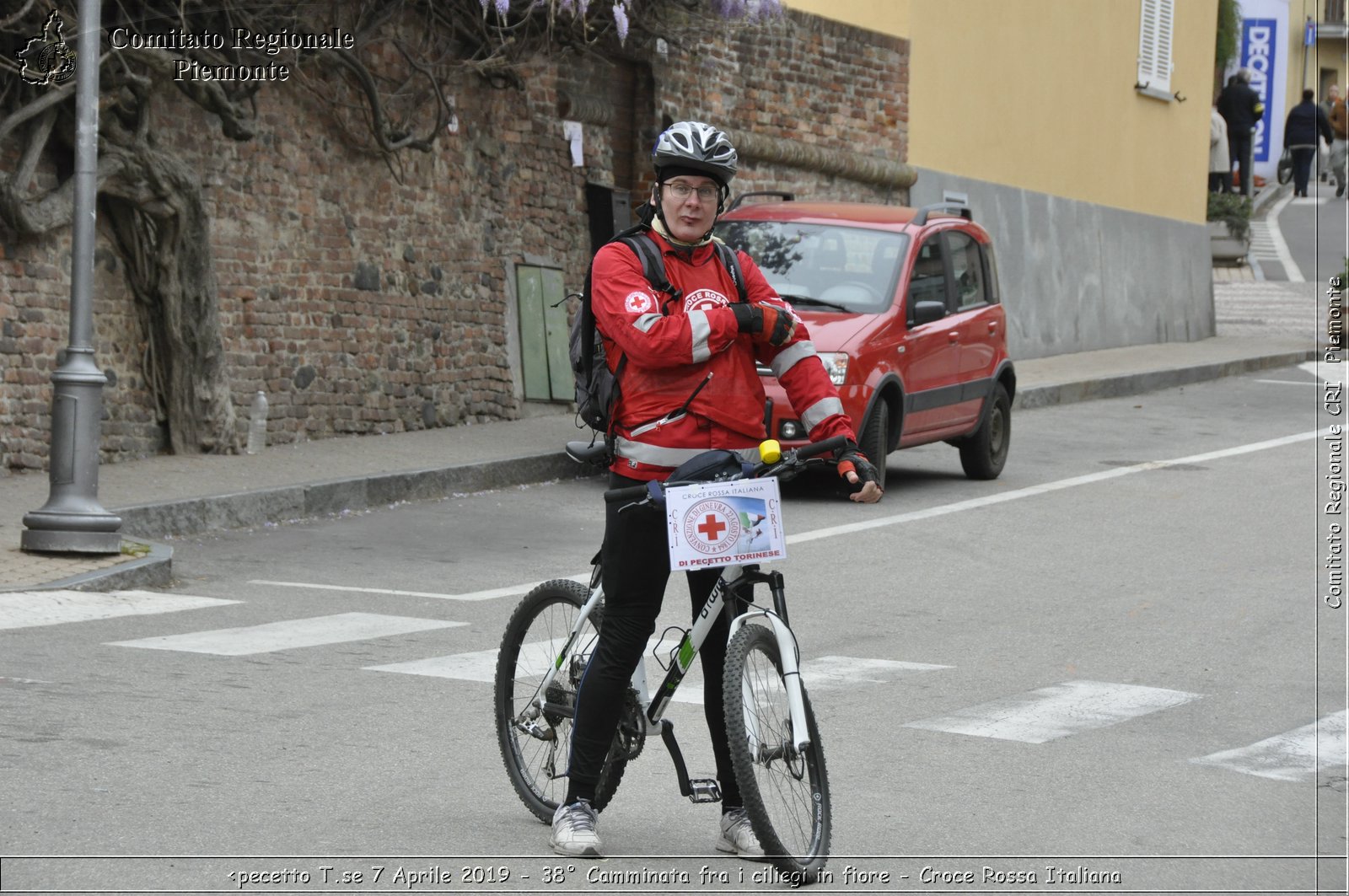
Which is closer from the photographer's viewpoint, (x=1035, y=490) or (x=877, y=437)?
(x=877, y=437)

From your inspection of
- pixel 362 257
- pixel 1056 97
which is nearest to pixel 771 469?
pixel 362 257

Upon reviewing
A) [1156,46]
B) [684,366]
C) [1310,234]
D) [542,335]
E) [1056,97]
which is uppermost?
[1156,46]

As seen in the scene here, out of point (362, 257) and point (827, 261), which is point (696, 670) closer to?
point (827, 261)

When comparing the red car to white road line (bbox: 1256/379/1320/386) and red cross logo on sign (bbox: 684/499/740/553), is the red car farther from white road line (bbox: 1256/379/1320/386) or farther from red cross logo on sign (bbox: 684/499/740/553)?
white road line (bbox: 1256/379/1320/386)

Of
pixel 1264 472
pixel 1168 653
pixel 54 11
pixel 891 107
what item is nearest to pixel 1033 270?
pixel 891 107

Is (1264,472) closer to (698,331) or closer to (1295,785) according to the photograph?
(1295,785)

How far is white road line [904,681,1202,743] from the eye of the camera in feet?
22.5

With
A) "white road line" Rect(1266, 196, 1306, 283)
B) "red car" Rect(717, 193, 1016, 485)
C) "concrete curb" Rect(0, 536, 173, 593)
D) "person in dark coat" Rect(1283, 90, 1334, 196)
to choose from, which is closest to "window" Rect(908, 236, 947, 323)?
"red car" Rect(717, 193, 1016, 485)

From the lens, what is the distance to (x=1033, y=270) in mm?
24703

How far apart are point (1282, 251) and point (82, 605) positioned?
101ft

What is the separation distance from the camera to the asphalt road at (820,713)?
5.18 meters

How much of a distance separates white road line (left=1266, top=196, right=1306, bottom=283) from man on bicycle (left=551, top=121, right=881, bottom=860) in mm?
29886

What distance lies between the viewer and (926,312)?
13.6 meters

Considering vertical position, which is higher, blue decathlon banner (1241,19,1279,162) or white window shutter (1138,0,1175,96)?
blue decathlon banner (1241,19,1279,162)
